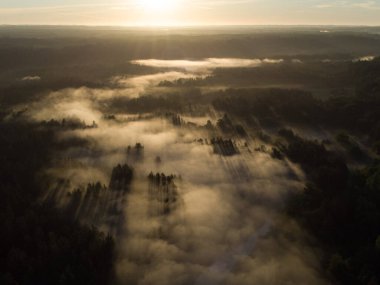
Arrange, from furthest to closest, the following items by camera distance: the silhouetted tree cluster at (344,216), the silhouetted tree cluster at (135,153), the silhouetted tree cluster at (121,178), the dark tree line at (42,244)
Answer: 1. the silhouetted tree cluster at (135,153)
2. the silhouetted tree cluster at (121,178)
3. the silhouetted tree cluster at (344,216)
4. the dark tree line at (42,244)

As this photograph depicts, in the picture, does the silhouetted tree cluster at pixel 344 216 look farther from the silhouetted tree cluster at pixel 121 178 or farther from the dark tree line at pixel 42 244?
the silhouetted tree cluster at pixel 121 178

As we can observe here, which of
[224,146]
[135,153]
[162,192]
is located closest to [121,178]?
[162,192]

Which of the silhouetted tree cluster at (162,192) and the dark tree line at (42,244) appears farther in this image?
the silhouetted tree cluster at (162,192)

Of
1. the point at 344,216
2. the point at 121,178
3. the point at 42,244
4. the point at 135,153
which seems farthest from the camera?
the point at 135,153

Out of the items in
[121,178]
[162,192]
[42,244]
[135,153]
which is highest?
[42,244]

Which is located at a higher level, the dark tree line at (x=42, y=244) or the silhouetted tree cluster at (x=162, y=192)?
the dark tree line at (x=42, y=244)

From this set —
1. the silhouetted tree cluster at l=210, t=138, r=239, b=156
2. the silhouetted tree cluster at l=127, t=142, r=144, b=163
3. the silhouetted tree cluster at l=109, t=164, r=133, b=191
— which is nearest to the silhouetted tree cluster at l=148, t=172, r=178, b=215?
the silhouetted tree cluster at l=109, t=164, r=133, b=191

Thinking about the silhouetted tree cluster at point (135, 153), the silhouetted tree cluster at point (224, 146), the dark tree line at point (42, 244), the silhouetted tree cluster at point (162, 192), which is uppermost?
the dark tree line at point (42, 244)

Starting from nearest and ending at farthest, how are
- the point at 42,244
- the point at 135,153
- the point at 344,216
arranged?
1. the point at 42,244
2. the point at 344,216
3. the point at 135,153

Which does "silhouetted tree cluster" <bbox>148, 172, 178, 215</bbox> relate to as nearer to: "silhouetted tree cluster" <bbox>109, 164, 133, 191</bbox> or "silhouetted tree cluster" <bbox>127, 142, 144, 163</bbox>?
"silhouetted tree cluster" <bbox>109, 164, 133, 191</bbox>

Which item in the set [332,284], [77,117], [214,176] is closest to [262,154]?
[214,176]

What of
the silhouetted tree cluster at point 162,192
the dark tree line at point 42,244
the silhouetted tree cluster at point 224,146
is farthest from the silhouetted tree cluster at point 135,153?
the dark tree line at point 42,244

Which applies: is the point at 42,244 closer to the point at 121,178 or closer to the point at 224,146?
the point at 121,178
